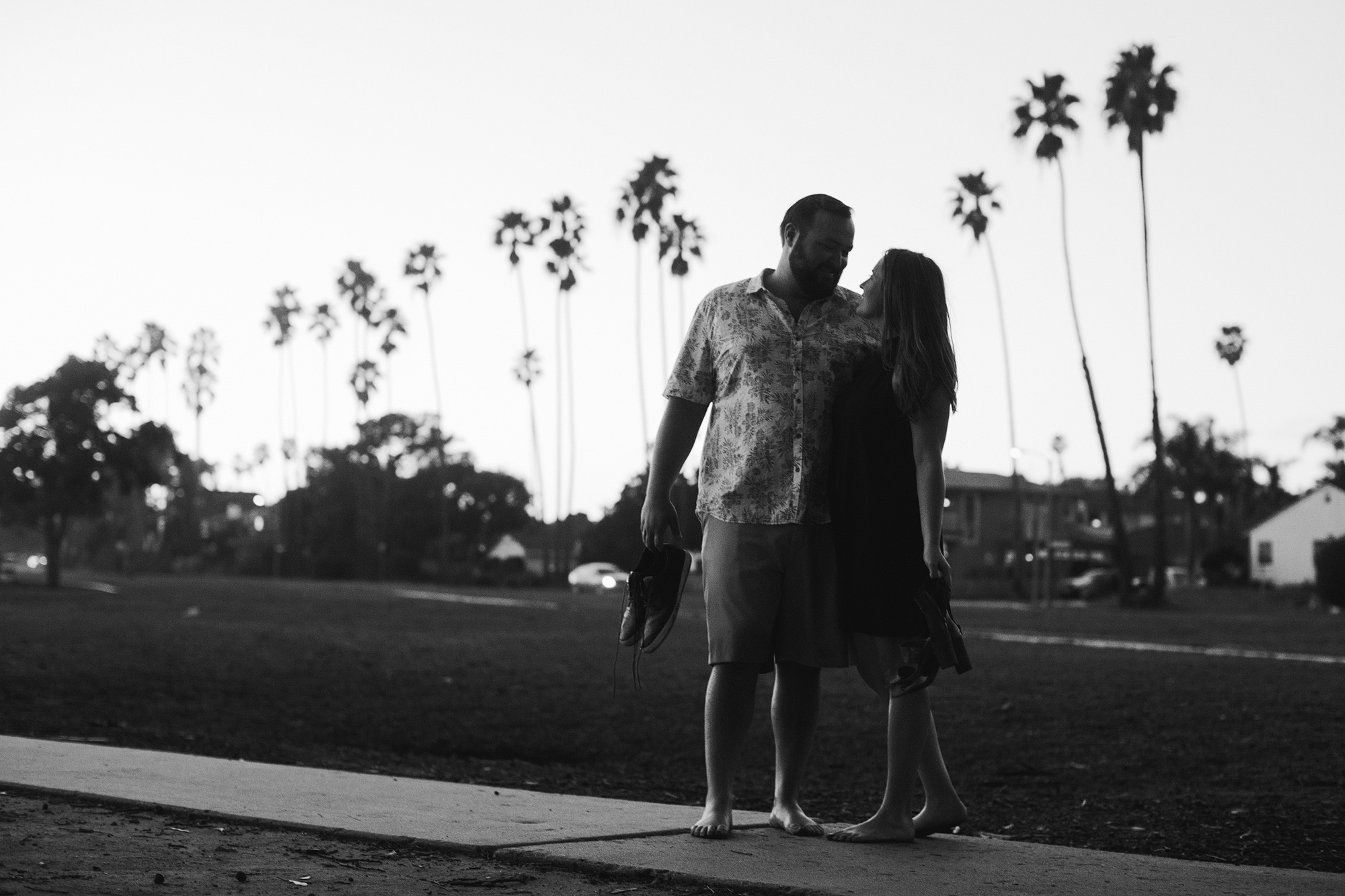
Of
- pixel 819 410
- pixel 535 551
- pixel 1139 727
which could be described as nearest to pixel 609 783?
pixel 819 410

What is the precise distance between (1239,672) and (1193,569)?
252ft

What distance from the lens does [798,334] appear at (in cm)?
468

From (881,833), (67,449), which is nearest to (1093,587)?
(67,449)

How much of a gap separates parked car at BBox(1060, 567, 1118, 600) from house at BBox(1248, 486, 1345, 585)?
10.8m

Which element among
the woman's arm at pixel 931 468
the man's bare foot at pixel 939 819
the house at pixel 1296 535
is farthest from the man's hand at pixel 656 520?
the house at pixel 1296 535

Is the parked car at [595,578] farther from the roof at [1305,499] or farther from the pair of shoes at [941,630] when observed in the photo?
the pair of shoes at [941,630]

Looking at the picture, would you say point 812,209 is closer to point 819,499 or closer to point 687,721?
point 819,499

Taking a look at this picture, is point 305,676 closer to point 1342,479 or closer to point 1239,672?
point 1239,672

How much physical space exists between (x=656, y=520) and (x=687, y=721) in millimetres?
6680

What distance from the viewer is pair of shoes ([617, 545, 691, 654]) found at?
186 inches

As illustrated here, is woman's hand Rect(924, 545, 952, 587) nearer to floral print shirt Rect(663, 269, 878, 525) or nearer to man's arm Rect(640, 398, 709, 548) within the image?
floral print shirt Rect(663, 269, 878, 525)

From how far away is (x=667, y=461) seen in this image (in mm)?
4762

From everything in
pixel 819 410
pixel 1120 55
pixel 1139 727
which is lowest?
pixel 1139 727

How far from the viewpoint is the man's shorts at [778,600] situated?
178 inches
